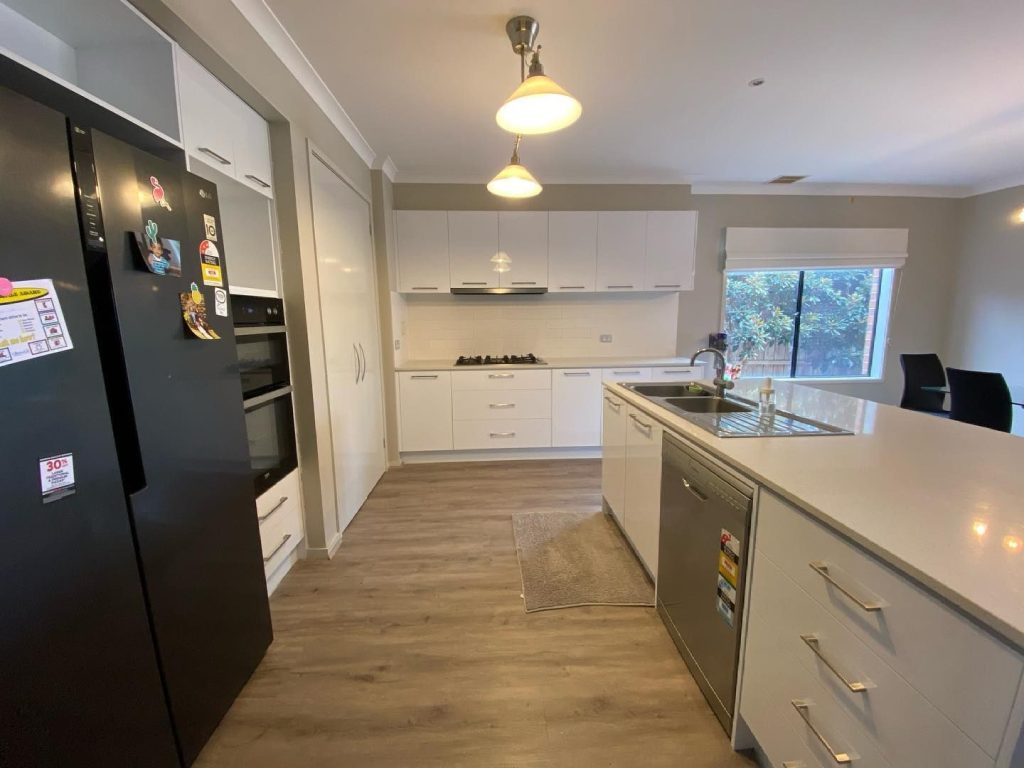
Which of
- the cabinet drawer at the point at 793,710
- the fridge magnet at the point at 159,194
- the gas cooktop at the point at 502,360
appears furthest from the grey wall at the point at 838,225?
the cabinet drawer at the point at 793,710

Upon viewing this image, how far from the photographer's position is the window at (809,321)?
4328 mm

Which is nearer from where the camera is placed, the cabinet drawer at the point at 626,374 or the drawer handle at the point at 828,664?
the drawer handle at the point at 828,664

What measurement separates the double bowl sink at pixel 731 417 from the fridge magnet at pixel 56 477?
1.73 m

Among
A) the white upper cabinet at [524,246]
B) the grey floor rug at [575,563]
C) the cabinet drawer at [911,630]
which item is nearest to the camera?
the cabinet drawer at [911,630]

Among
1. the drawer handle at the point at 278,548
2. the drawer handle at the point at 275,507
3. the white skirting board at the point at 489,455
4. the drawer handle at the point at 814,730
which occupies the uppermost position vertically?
the drawer handle at the point at 275,507

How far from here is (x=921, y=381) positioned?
3.78m

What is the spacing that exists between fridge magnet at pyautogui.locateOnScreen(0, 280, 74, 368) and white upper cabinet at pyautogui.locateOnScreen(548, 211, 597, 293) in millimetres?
3337

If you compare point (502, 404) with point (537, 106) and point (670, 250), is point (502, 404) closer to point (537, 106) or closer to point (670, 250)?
point (670, 250)

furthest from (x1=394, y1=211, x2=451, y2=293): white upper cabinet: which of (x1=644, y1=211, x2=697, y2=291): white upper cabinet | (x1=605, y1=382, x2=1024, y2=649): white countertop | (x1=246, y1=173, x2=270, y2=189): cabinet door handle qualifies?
(x1=605, y1=382, x2=1024, y2=649): white countertop

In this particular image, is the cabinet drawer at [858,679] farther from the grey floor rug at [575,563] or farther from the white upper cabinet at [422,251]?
the white upper cabinet at [422,251]

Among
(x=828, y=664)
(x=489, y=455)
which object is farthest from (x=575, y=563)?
(x=489, y=455)

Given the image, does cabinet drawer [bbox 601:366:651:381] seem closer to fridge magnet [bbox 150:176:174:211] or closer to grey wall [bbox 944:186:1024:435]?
fridge magnet [bbox 150:176:174:211]

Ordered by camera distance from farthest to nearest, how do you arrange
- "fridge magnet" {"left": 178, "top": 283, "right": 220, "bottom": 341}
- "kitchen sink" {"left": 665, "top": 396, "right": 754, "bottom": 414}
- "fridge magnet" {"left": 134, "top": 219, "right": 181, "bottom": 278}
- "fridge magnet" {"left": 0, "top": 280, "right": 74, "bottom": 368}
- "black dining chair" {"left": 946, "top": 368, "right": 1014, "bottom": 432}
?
"black dining chair" {"left": 946, "top": 368, "right": 1014, "bottom": 432}
"kitchen sink" {"left": 665, "top": 396, "right": 754, "bottom": 414}
"fridge magnet" {"left": 178, "top": 283, "right": 220, "bottom": 341}
"fridge magnet" {"left": 134, "top": 219, "right": 181, "bottom": 278}
"fridge magnet" {"left": 0, "top": 280, "right": 74, "bottom": 368}

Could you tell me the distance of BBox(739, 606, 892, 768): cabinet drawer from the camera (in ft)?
2.78
